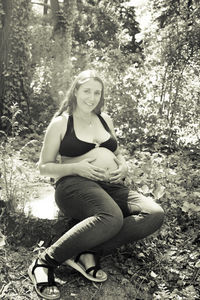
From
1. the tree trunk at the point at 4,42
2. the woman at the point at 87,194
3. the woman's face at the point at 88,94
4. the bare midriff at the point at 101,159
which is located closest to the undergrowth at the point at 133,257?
the woman at the point at 87,194

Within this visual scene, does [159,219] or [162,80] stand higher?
[162,80]

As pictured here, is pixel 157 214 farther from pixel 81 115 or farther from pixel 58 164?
pixel 81 115

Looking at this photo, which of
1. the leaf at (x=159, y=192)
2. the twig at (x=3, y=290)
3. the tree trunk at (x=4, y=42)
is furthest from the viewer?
the tree trunk at (x=4, y=42)

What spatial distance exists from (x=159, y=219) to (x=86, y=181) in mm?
615

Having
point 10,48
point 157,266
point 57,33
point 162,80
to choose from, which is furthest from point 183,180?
point 57,33

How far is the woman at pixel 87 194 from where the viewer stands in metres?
2.50

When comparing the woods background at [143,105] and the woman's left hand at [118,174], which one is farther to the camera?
the woods background at [143,105]

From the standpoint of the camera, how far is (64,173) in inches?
111

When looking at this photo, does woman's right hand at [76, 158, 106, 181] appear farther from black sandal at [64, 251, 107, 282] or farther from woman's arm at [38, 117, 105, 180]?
black sandal at [64, 251, 107, 282]

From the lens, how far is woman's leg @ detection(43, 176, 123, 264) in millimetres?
2482

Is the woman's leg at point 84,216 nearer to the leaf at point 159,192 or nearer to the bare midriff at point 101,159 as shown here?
the bare midriff at point 101,159

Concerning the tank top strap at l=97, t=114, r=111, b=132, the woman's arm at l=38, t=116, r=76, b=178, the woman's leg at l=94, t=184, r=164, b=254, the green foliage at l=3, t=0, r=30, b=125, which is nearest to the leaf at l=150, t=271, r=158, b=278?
the woman's leg at l=94, t=184, r=164, b=254

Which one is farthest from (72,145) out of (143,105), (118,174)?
(143,105)

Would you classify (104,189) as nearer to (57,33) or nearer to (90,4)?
(57,33)
